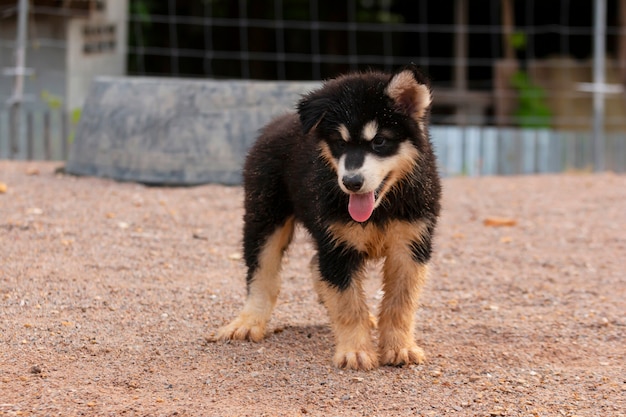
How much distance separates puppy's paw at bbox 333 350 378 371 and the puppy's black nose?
826mm

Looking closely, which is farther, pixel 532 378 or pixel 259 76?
pixel 259 76

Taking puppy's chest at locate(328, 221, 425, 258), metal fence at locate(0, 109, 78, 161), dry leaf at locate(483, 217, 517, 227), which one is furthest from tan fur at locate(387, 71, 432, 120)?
metal fence at locate(0, 109, 78, 161)

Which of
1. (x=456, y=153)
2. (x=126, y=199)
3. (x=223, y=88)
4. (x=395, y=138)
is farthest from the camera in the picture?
(x=456, y=153)

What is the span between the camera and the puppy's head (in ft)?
15.3

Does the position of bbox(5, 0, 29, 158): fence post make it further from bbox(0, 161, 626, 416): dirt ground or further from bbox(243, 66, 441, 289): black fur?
bbox(243, 66, 441, 289): black fur

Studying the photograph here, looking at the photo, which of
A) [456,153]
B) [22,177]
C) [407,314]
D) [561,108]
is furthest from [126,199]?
[561,108]

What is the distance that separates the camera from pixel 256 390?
4473mm

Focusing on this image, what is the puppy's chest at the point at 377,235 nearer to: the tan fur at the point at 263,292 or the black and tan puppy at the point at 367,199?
the black and tan puppy at the point at 367,199

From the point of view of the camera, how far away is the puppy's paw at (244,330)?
5.28 metres

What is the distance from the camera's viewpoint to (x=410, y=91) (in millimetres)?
4742

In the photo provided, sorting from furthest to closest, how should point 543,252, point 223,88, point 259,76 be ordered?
point 259,76 < point 223,88 < point 543,252

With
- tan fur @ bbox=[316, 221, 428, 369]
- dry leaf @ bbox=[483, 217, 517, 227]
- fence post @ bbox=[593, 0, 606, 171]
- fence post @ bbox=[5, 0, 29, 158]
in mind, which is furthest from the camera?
fence post @ bbox=[593, 0, 606, 171]

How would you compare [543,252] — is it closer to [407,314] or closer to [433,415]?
[407,314]

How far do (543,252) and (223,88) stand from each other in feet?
10.1
